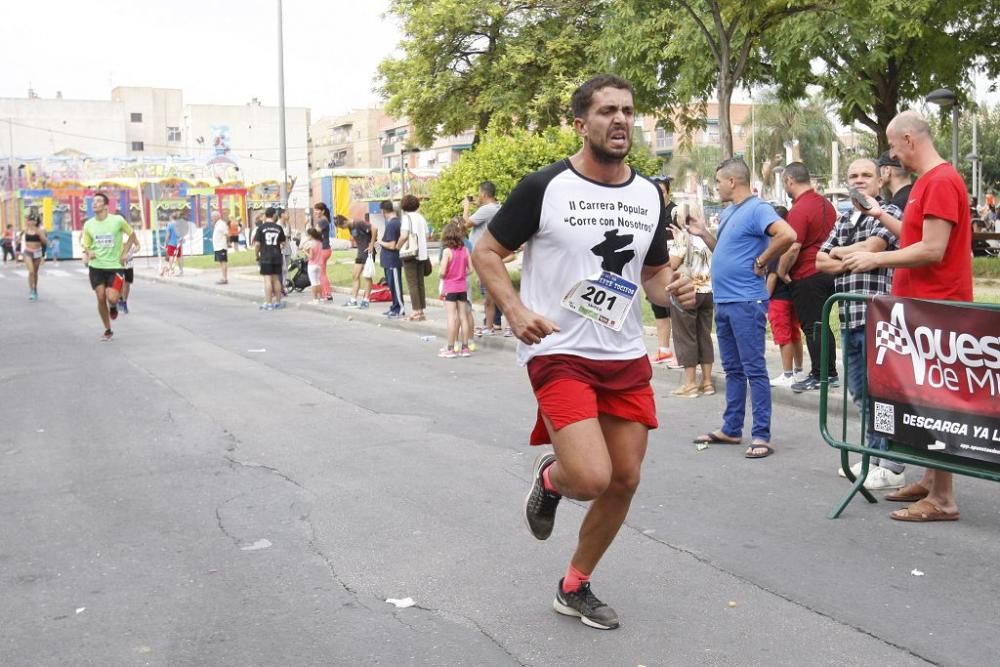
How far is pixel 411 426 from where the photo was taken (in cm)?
862

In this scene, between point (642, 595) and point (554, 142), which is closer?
point (642, 595)

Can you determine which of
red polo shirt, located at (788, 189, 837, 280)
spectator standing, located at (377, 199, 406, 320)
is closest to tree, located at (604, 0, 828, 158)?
spectator standing, located at (377, 199, 406, 320)

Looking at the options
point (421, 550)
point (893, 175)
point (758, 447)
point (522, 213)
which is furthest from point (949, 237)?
point (421, 550)

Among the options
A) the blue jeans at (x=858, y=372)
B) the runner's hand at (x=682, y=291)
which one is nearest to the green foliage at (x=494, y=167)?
the blue jeans at (x=858, y=372)

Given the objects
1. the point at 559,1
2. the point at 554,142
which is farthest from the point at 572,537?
the point at 559,1

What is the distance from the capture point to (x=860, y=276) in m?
7.28

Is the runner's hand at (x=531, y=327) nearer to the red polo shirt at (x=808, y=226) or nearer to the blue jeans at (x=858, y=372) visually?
the blue jeans at (x=858, y=372)

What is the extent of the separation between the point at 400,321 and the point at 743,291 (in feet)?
32.5

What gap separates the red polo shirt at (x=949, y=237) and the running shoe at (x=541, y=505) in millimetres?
2429

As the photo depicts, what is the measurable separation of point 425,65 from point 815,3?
14594 mm

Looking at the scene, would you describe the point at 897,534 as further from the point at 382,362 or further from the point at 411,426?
the point at 382,362

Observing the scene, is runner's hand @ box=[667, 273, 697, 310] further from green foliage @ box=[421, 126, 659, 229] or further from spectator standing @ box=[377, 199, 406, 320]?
green foliage @ box=[421, 126, 659, 229]

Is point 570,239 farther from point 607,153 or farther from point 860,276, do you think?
point 860,276

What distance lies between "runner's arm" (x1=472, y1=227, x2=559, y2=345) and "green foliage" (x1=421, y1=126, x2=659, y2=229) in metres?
15.0
